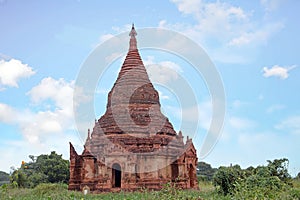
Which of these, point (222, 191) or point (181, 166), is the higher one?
point (181, 166)

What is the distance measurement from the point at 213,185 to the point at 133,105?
774 centimetres

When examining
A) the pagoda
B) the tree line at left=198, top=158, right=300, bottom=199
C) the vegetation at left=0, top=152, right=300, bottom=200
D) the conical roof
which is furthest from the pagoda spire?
the tree line at left=198, top=158, right=300, bottom=199

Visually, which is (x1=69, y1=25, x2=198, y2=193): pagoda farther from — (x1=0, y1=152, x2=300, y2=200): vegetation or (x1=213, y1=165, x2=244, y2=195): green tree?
(x1=213, y1=165, x2=244, y2=195): green tree

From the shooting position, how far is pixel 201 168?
6147 cm

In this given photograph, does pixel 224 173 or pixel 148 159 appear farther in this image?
pixel 148 159

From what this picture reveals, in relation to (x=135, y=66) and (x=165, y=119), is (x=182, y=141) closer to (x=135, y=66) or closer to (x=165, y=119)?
(x=165, y=119)

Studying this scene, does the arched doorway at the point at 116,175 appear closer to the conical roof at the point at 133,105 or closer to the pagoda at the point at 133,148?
the pagoda at the point at 133,148

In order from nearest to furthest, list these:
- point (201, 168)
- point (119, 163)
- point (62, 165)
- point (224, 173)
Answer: point (224, 173) < point (119, 163) < point (62, 165) < point (201, 168)

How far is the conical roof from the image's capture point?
2530 centimetres

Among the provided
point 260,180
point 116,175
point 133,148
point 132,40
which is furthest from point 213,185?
point 132,40

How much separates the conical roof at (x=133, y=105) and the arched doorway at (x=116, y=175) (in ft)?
8.07

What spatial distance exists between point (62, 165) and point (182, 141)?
19.3 metres

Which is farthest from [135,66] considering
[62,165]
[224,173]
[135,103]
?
[62,165]

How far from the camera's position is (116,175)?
24.6 metres
